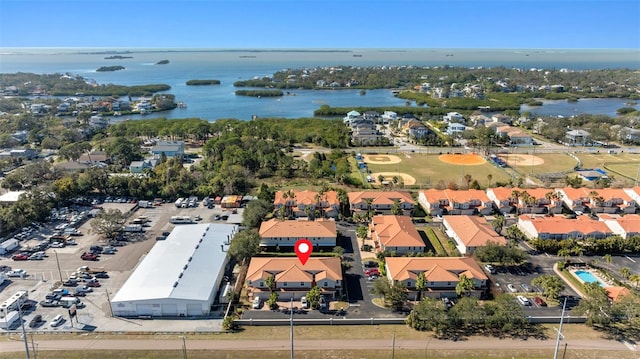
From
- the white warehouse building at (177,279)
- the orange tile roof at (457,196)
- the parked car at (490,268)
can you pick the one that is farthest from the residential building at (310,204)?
the parked car at (490,268)

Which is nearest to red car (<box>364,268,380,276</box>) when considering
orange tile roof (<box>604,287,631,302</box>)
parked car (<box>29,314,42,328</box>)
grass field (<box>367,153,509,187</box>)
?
orange tile roof (<box>604,287,631,302</box>)

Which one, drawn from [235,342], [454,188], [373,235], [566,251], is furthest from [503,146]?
[235,342]

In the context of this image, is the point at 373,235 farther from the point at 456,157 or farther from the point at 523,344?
the point at 456,157

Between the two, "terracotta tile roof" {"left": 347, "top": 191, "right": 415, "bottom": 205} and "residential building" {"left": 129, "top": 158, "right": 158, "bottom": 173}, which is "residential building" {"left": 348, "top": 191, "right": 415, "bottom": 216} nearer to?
"terracotta tile roof" {"left": 347, "top": 191, "right": 415, "bottom": 205}

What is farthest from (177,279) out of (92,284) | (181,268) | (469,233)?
(469,233)

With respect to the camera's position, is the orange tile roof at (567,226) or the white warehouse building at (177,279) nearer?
the white warehouse building at (177,279)

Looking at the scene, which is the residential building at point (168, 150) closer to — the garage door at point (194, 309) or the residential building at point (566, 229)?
the garage door at point (194, 309)

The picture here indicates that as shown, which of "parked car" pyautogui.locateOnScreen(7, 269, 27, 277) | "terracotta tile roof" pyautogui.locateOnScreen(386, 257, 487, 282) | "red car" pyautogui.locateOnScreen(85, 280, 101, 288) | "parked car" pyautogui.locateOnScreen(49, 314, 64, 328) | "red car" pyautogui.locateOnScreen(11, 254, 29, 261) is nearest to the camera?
"parked car" pyautogui.locateOnScreen(49, 314, 64, 328)
